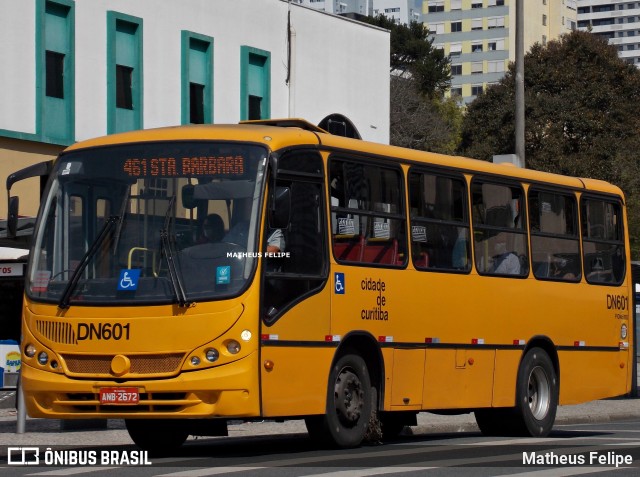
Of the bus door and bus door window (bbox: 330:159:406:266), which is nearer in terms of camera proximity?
the bus door

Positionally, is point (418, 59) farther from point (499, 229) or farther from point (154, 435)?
point (154, 435)

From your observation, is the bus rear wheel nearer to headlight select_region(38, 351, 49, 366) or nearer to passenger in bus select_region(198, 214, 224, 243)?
passenger in bus select_region(198, 214, 224, 243)

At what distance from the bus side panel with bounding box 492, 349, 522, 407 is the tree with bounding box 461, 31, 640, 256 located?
48677mm

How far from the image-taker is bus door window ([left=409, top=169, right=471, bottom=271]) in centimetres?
1612

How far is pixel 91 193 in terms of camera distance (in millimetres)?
14289

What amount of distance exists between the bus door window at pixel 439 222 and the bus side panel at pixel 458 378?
98 centimetres

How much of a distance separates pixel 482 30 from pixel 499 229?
13062 cm

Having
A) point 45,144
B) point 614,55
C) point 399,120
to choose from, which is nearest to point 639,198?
point 614,55

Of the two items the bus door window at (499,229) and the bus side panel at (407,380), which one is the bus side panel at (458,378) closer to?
the bus side panel at (407,380)

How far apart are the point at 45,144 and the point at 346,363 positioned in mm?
16130

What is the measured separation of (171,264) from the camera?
13453mm

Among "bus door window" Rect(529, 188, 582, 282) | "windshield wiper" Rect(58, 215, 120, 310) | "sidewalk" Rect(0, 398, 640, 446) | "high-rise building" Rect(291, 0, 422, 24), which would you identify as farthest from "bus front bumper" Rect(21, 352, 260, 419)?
"high-rise building" Rect(291, 0, 422, 24)

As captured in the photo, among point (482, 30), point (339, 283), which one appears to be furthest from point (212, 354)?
point (482, 30)

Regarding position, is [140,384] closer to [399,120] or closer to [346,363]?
[346,363]
